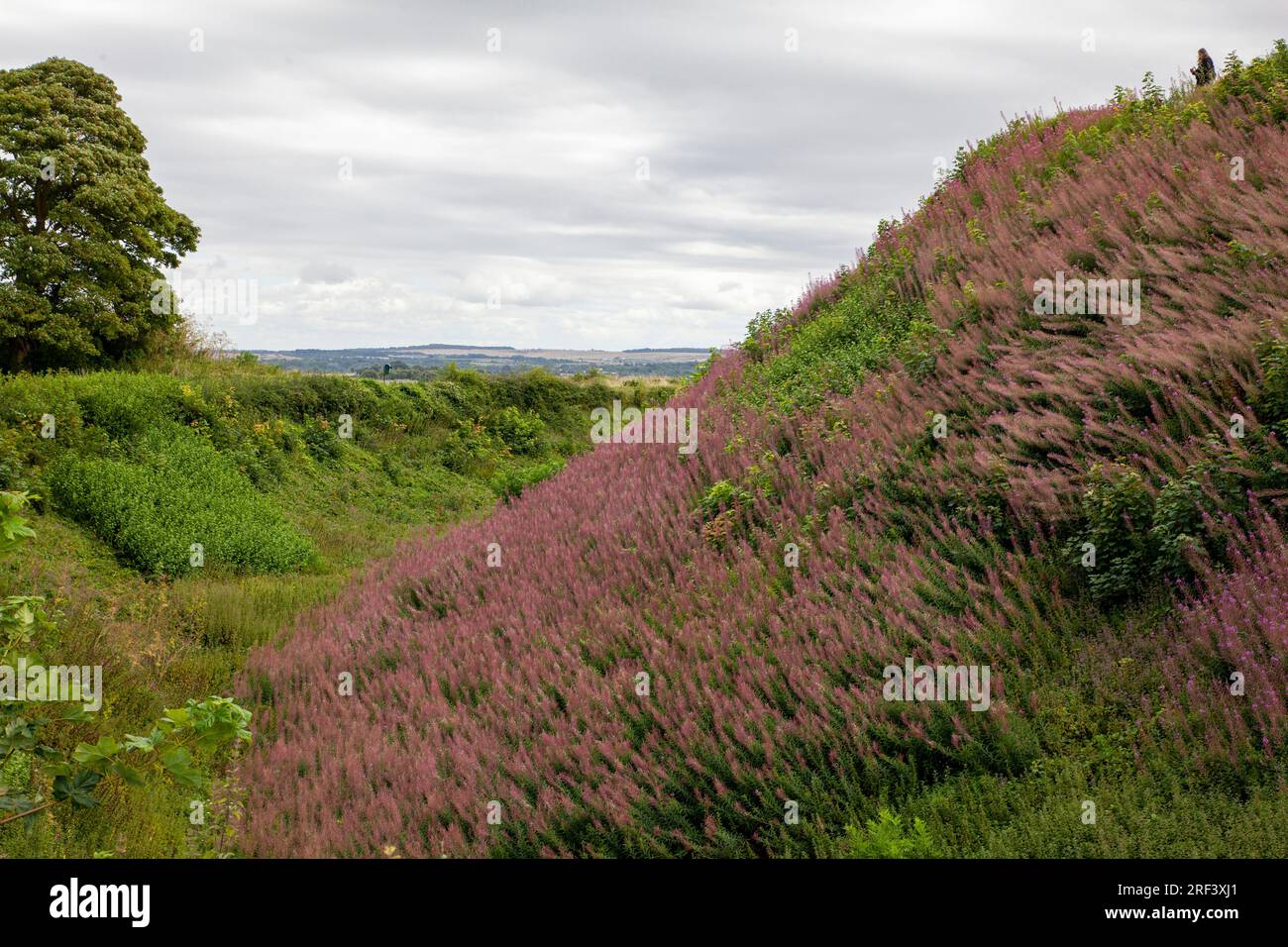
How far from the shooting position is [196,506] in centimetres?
1556

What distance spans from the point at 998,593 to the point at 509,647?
13.9ft

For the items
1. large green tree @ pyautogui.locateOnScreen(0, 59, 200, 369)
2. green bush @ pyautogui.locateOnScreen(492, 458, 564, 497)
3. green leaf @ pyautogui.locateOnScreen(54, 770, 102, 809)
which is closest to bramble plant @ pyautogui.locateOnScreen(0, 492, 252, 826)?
green leaf @ pyautogui.locateOnScreen(54, 770, 102, 809)

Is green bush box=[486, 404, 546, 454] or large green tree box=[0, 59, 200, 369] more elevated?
large green tree box=[0, 59, 200, 369]

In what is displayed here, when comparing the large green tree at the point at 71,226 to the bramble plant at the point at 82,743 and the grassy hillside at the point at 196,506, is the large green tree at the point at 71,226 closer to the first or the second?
the grassy hillside at the point at 196,506

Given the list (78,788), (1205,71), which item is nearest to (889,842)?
(78,788)

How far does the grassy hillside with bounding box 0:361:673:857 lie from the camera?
7.41m

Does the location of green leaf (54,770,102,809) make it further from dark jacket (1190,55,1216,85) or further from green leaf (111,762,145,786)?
dark jacket (1190,55,1216,85)

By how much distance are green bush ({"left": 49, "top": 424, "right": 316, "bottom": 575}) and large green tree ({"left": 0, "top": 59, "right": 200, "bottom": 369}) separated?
248 inches

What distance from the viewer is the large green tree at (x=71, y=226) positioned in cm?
2083

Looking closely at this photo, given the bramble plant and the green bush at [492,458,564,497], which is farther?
the green bush at [492,458,564,497]

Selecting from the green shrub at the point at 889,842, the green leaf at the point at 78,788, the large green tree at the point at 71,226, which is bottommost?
the green shrub at the point at 889,842

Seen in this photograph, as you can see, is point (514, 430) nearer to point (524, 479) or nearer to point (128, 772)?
point (524, 479)

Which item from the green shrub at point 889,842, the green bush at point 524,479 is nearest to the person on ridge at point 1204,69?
the green bush at point 524,479

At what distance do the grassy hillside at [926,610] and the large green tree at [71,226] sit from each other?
49.2 feet
